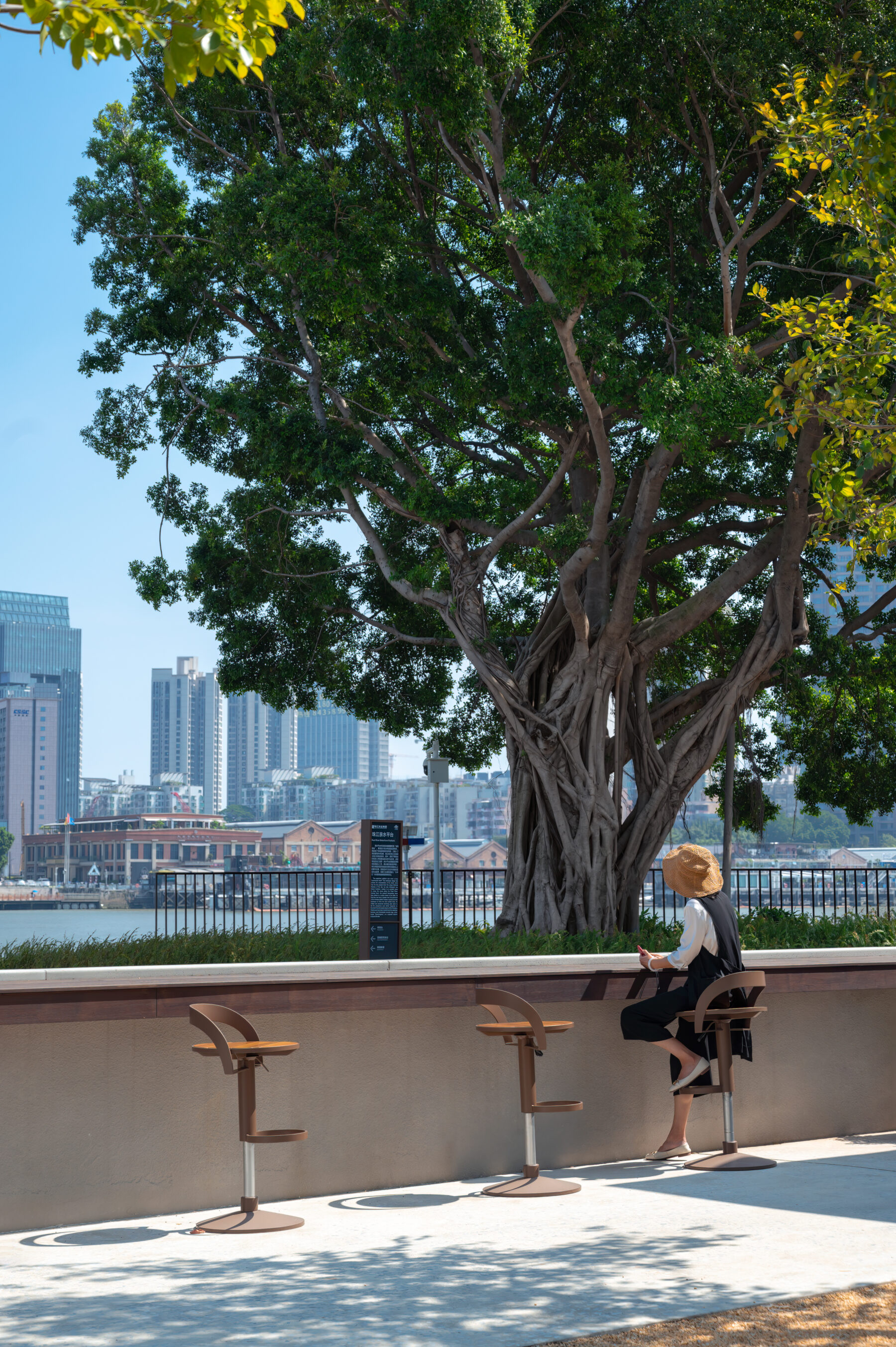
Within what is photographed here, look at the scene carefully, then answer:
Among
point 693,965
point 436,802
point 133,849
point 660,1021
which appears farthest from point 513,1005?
point 133,849

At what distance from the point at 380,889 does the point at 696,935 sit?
5.69 m

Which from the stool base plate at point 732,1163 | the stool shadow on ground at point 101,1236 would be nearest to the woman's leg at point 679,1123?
the stool base plate at point 732,1163

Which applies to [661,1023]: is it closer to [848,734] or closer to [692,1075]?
[692,1075]

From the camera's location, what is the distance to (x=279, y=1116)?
248 inches

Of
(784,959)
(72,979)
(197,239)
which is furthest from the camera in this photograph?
(197,239)

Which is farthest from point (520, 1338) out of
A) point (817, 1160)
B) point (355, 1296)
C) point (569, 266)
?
point (569, 266)

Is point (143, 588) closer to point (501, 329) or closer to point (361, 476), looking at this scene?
point (361, 476)

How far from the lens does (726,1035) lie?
6.81 m

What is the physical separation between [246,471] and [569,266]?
7459mm

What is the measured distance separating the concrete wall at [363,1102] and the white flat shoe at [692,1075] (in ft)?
1.45

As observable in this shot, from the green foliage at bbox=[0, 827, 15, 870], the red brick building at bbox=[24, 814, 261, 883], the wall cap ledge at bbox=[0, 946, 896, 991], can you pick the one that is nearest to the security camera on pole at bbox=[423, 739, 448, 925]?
the wall cap ledge at bbox=[0, 946, 896, 991]

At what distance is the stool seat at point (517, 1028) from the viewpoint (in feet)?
20.6

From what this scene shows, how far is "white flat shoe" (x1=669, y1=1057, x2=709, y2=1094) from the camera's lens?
22.6ft

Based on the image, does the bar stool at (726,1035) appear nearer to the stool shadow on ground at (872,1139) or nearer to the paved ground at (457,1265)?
the paved ground at (457,1265)
